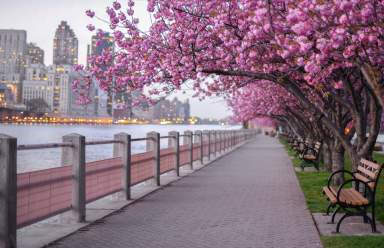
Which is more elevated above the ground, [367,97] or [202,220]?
[367,97]

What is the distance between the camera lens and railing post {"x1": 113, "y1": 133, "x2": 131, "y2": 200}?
1245 cm

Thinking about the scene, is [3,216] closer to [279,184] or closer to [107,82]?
[107,82]

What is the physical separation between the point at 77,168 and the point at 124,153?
299 centimetres

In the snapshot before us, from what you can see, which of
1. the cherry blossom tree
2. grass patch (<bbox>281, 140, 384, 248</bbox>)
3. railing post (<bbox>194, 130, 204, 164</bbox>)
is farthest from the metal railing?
railing post (<bbox>194, 130, 204, 164</bbox>)

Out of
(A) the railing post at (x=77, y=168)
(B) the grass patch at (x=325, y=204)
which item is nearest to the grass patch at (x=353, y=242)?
(B) the grass patch at (x=325, y=204)

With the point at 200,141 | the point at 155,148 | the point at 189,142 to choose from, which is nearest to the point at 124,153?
the point at 155,148

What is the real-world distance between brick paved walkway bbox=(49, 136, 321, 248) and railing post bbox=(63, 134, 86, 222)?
43cm

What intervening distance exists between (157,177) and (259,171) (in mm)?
6528

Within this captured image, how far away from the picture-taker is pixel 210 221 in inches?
394

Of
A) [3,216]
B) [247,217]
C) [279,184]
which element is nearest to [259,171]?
[279,184]

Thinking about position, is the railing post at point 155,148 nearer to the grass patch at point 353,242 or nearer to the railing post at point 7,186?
the grass patch at point 353,242

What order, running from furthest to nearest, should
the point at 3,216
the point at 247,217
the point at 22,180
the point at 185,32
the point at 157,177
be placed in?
the point at 157,177 → the point at 185,32 → the point at 247,217 → the point at 22,180 → the point at 3,216

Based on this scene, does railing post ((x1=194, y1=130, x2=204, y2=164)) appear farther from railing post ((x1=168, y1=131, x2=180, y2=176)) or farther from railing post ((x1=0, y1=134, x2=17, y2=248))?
railing post ((x1=0, y1=134, x2=17, y2=248))

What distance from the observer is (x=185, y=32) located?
11250 millimetres
